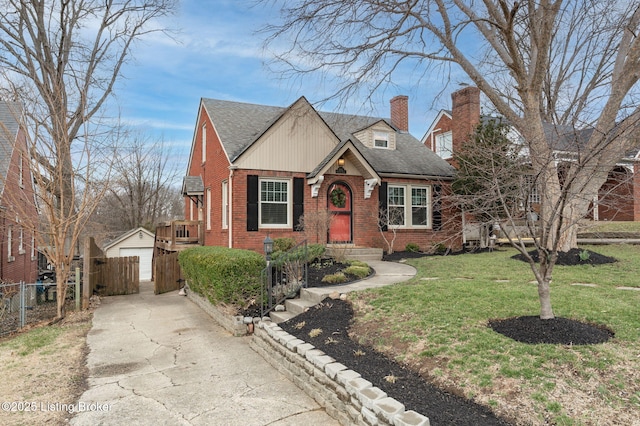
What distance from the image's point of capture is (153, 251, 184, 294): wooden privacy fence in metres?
13.6

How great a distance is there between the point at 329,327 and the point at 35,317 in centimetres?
903

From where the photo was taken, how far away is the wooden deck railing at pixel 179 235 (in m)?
15.0

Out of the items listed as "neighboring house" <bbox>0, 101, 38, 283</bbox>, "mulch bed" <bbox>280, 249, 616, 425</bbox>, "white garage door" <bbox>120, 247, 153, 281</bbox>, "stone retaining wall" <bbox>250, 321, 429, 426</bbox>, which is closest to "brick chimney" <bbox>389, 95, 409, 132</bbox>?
"mulch bed" <bbox>280, 249, 616, 425</bbox>

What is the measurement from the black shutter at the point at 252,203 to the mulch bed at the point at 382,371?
623 centimetres

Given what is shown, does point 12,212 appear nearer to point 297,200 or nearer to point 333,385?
point 297,200

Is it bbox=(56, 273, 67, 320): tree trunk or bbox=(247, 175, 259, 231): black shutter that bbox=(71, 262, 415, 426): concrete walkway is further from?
bbox=(247, 175, 259, 231): black shutter

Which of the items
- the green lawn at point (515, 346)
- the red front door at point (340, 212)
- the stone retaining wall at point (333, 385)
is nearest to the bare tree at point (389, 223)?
the red front door at point (340, 212)

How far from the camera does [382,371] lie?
14.3 ft

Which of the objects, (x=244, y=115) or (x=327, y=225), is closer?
(x=327, y=225)

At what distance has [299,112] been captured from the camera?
13523mm

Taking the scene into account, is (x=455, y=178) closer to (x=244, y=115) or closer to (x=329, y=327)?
(x=244, y=115)

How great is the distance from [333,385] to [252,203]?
354 inches

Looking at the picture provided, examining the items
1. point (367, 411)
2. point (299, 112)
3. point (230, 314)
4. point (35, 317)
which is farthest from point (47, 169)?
point (367, 411)

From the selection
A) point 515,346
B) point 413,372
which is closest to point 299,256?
point 413,372
